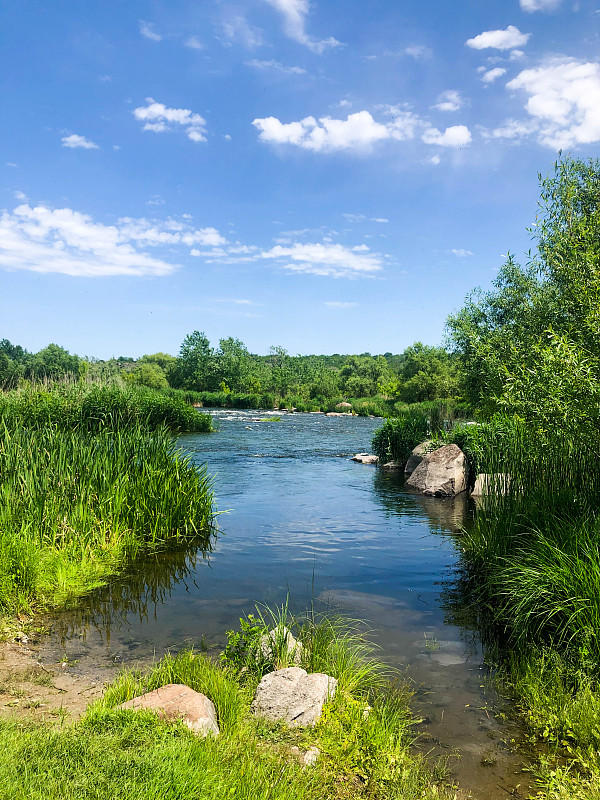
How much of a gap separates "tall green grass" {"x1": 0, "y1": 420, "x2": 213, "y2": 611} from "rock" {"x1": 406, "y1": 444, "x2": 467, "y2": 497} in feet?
25.5

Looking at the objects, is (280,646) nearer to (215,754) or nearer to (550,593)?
(215,754)

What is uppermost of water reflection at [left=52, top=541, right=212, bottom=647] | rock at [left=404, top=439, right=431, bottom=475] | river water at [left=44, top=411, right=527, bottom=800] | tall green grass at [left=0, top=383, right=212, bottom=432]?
tall green grass at [left=0, top=383, right=212, bottom=432]

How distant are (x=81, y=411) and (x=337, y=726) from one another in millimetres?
12656

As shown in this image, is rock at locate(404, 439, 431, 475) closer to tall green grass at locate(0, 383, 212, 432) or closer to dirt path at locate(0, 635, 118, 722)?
tall green grass at locate(0, 383, 212, 432)

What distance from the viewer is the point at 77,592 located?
787cm

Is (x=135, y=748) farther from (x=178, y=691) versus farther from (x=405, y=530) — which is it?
(x=405, y=530)

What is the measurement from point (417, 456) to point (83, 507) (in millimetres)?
13655

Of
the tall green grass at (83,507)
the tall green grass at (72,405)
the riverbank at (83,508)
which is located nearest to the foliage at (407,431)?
the tall green grass at (72,405)

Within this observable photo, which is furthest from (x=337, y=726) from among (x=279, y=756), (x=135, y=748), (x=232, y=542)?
(x=232, y=542)

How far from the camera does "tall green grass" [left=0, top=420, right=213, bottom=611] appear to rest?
7500 mm

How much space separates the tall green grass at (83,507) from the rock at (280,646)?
3.33 meters

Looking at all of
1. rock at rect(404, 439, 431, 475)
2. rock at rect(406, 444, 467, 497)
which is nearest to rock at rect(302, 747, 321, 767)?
rock at rect(406, 444, 467, 497)

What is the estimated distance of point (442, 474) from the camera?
17.2m

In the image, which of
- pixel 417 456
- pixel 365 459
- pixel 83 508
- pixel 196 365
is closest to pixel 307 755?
pixel 83 508
